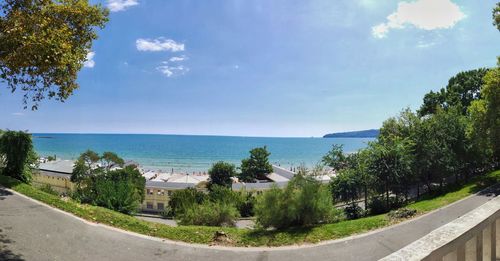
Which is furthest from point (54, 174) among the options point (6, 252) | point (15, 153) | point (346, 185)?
point (6, 252)

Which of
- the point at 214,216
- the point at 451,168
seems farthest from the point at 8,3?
the point at 451,168

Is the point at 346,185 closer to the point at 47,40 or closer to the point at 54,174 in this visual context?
the point at 47,40

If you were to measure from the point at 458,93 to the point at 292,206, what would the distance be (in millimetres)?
40974

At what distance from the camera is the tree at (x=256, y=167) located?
51000 mm

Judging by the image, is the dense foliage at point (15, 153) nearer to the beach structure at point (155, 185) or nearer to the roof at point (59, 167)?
the beach structure at point (155, 185)

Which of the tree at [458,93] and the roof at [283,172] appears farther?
the roof at [283,172]

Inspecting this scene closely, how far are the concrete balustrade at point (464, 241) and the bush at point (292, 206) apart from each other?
882 centimetres

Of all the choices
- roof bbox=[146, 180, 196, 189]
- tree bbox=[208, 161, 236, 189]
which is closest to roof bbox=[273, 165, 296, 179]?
tree bbox=[208, 161, 236, 189]

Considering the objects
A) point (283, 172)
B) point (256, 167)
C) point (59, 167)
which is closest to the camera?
point (59, 167)

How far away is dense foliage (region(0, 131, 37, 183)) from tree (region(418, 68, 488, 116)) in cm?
4229

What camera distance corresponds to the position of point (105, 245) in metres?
8.37

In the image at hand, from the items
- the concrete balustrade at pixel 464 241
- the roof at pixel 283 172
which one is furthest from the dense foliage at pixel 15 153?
the roof at pixel 283 172

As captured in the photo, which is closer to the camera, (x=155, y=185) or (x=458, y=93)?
(x=155, y=185)

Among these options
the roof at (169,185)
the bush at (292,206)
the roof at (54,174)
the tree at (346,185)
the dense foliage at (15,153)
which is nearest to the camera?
the bush at (292,206)
